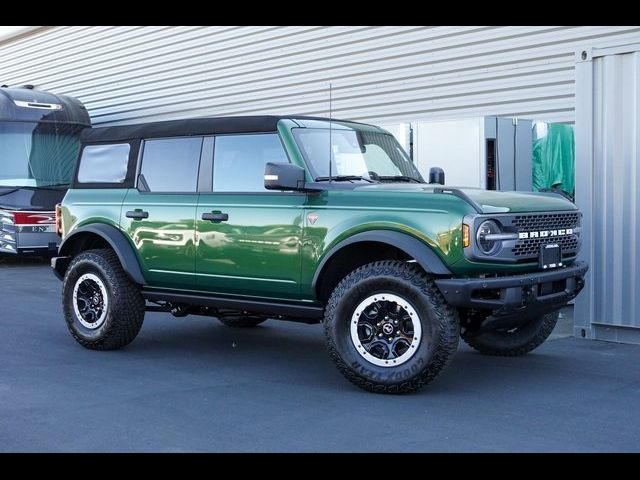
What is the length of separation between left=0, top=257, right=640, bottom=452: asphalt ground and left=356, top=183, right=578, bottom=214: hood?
1.24 metres

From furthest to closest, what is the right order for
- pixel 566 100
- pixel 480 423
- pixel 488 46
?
pixel 488 46 → pixel 566 100 → pixel 480 423

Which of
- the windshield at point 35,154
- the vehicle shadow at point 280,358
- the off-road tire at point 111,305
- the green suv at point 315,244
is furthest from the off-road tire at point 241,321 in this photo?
the windshield at point 35,154

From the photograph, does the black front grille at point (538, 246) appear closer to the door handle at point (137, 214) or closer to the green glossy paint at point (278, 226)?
the green glossy paint at point (278, 226)

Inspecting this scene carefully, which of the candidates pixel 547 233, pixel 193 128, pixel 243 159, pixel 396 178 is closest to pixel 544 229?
pixel 547 233

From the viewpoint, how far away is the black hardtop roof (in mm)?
7285

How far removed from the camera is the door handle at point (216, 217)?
283 inches

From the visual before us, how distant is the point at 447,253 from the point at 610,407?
140 centimetres

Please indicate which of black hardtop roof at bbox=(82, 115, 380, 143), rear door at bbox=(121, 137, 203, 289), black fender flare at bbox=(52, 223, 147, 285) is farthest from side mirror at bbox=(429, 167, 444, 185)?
black fender flare at bbox=(52, 223, 147, 285)

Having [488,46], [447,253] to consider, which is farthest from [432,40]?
[447,253]

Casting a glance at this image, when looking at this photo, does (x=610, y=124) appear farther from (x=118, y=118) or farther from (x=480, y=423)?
(x=118, y=118)

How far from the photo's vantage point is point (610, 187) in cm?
848

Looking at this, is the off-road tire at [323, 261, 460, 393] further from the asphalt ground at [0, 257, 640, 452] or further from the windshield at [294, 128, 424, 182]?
the windshield at [294, 128, 424, 182]

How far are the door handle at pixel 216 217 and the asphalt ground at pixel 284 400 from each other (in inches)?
45.2

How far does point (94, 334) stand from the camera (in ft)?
26.3
